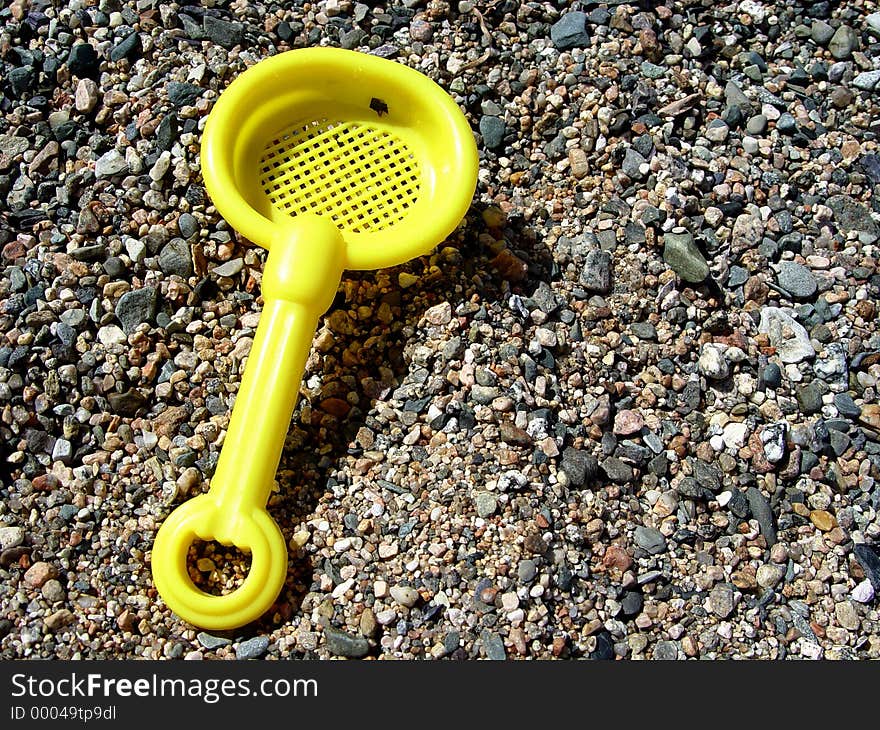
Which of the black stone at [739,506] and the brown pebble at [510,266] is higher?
the brown pebble at [510,266]

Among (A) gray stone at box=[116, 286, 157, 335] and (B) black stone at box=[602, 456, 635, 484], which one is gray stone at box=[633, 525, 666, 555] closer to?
(B) black stone at box=[602, 456, 635, 484]

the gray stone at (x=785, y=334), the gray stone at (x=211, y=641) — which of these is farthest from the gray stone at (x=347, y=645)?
the gray stone at (x=785, y=334)

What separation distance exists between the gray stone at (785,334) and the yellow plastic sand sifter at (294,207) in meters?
0.52

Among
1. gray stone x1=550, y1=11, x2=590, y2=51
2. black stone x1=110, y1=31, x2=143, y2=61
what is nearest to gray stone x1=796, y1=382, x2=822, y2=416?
gray stone x1=550, y1=11, x2=590, y2=51

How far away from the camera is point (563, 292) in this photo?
1753mm

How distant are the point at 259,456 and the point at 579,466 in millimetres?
462

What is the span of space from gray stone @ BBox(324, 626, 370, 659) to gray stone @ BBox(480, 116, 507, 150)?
0.86m

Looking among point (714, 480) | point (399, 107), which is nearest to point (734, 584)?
point (714, 480)

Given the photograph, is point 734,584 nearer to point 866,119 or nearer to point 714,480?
point 714,480

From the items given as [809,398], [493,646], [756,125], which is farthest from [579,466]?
[756,125]

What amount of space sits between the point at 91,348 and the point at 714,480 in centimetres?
96

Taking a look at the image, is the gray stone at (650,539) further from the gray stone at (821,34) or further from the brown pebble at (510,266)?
the gray stone at (821,34)

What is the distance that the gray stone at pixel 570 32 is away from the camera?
196 cm

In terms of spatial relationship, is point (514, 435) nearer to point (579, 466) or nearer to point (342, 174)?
point (579, 466)
